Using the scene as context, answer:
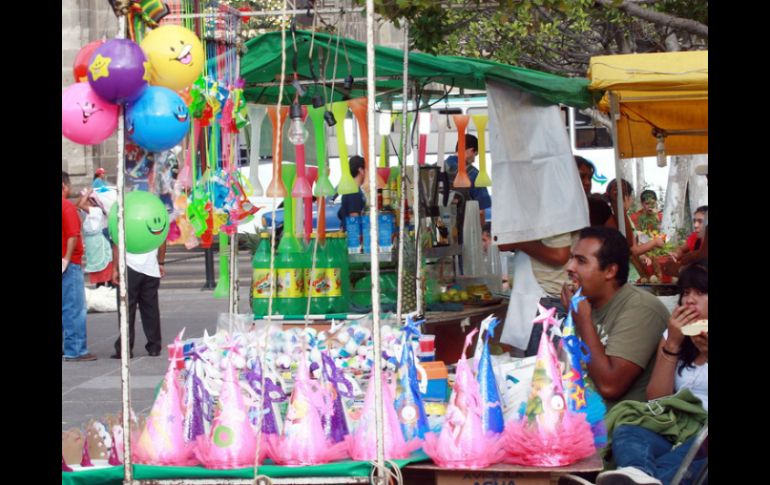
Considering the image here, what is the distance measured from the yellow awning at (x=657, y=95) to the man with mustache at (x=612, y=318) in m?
1.26

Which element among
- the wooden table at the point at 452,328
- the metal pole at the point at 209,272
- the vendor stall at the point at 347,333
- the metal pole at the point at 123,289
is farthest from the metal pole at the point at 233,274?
the metal pole at the point at 209,272

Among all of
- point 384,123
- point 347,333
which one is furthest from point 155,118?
point 384,123

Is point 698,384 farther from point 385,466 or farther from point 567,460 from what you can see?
point 385,466

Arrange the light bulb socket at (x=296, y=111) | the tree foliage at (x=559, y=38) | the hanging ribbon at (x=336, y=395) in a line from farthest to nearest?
the tree foliage at (x=559, y=38), the light bulb socket at (x=296, y=111), the hanging ribbon at (x=336, y=395)

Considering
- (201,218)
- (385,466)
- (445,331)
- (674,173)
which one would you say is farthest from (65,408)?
(674,173)

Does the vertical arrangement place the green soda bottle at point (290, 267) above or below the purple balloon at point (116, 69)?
below

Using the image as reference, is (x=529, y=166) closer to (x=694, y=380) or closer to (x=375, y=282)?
(x=694, y=380)

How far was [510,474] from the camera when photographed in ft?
12.7

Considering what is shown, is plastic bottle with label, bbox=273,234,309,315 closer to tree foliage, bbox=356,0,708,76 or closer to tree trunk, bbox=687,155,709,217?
tree foliage, bbox=356,0,708,76

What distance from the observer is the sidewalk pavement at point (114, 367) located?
834cm

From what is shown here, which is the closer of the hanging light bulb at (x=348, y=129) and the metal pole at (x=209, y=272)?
the hanging light bulb at (x=348, y=129)

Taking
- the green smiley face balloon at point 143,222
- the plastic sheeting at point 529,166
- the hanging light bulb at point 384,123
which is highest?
the hanging light bulb at point 384,123

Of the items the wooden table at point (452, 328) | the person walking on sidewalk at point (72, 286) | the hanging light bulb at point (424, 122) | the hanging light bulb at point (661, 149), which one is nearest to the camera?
the wooden table at point (452, 328)

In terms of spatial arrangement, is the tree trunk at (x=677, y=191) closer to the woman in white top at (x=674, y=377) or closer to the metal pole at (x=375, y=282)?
the woman in white top at (x=674, y=377)
